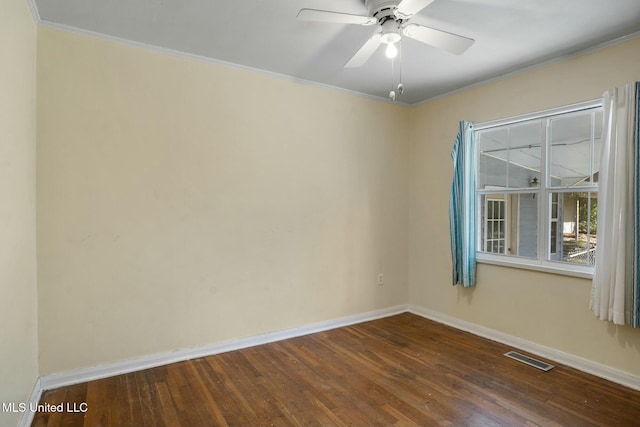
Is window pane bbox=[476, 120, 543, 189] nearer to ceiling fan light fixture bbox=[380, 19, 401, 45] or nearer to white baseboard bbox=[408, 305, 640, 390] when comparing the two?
white baseboard bbox=[408, 305, 640, 390]

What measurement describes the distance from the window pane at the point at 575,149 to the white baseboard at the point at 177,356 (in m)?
2.39

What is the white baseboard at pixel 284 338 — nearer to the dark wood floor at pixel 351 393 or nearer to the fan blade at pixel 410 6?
the dark wood floor at pixel 351 393

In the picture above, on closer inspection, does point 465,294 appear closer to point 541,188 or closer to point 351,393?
point 541,188

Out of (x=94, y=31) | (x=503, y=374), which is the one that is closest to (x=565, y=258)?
(x=503, y=374)

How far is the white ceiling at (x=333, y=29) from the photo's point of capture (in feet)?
7.11

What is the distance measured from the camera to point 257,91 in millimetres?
3215

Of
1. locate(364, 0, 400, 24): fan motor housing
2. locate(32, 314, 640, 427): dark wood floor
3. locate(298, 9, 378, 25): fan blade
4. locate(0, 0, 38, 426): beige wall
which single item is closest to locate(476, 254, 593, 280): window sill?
locate(32, 314, 640, 427): dark wood floor

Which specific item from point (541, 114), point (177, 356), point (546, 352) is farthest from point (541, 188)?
point (177, 356)

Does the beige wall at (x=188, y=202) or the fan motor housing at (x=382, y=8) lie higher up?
the fan motor housing at (x=382, y=8)

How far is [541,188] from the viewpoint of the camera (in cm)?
310

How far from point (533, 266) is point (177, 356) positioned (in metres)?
3.22

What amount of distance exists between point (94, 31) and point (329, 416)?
3.13 metres

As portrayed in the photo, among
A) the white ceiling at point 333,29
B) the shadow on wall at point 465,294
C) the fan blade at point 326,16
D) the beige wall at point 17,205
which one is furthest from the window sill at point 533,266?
the beige wall at point 17,205

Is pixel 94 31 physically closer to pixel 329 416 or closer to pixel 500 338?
pixel 329 416
